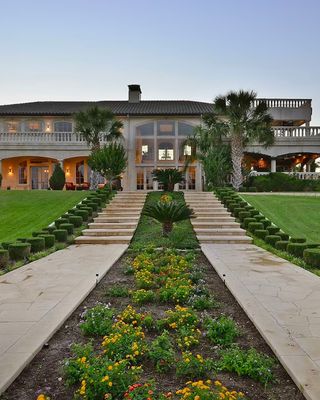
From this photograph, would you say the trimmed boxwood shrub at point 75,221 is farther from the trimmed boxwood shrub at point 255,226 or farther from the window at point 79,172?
the window at point 79,172

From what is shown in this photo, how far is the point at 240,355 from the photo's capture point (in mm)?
3402

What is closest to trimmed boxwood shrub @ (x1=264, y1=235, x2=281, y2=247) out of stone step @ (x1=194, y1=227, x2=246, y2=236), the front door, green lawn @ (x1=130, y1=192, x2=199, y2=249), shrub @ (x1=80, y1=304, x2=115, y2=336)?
stone step @ (x1=194, y1=227, x2=246, y2=236)

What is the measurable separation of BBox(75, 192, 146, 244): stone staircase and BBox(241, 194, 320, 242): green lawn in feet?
18.5

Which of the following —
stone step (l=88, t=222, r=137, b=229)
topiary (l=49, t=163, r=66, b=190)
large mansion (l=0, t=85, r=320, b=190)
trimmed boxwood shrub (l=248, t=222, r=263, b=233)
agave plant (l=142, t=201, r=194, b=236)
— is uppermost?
large mansion (l=0, t=85, r=320, b=190)

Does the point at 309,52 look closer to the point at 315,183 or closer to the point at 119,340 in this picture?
the point at 315,183

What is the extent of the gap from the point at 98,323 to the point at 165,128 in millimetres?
29134

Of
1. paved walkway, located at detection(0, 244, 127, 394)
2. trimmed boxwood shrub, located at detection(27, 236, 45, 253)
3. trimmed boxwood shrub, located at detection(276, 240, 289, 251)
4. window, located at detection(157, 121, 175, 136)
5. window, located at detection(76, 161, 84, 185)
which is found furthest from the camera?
window, located at detection(76, 161, 84, 185)

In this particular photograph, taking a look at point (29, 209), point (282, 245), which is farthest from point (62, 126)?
point (282, 245)

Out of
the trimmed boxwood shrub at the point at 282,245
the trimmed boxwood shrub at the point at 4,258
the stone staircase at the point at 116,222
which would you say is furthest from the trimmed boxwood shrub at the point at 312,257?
the trimmed boxwood shrub at the point at 4,258

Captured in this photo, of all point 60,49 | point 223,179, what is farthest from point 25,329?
point 60,49

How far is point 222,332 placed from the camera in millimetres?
4117

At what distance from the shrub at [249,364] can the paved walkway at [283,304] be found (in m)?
0.15

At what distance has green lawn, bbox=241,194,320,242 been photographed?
13653mm

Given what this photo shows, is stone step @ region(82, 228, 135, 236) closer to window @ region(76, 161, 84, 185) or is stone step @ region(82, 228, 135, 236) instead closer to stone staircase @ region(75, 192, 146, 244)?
stone staircase @ region(75, 192, 146, 244)
